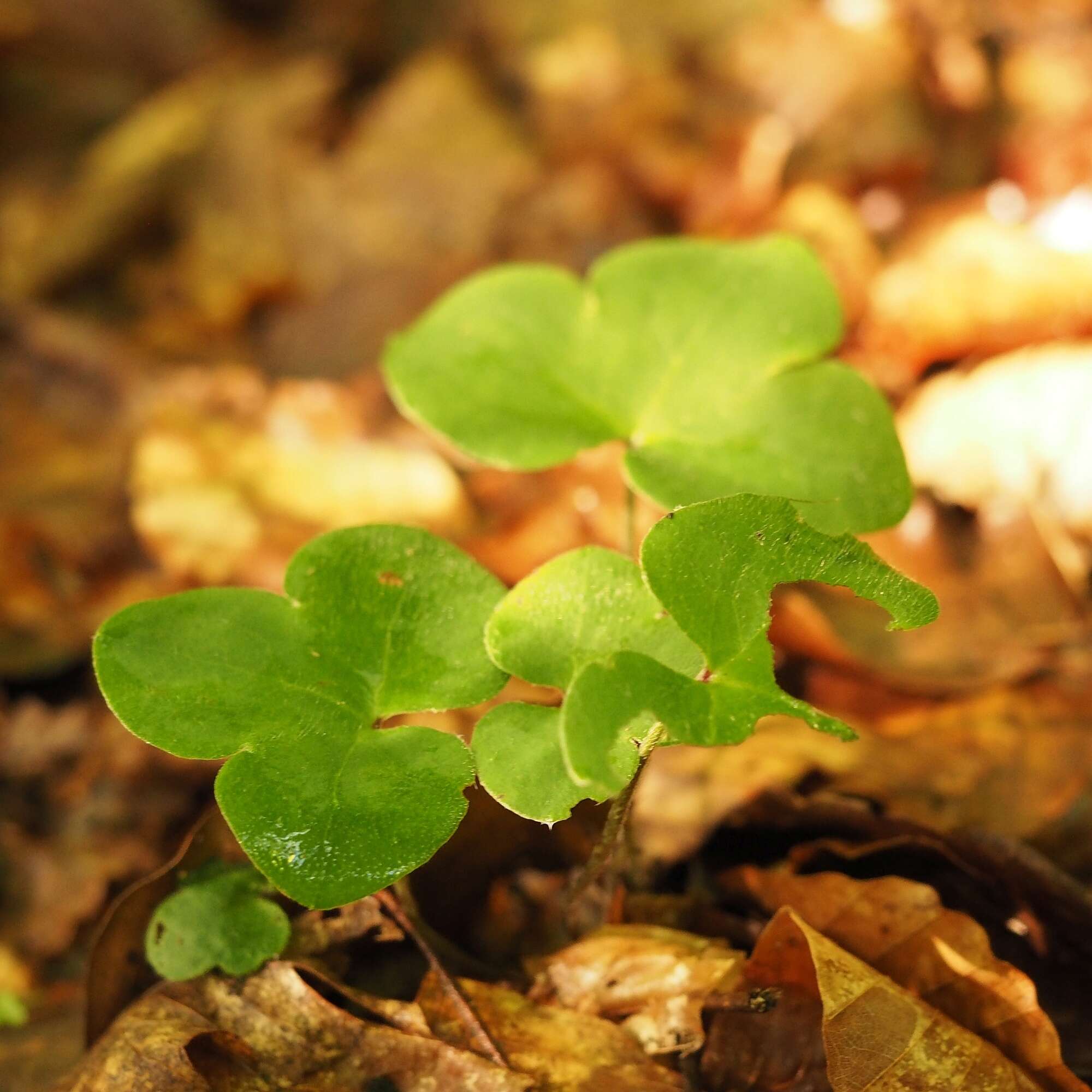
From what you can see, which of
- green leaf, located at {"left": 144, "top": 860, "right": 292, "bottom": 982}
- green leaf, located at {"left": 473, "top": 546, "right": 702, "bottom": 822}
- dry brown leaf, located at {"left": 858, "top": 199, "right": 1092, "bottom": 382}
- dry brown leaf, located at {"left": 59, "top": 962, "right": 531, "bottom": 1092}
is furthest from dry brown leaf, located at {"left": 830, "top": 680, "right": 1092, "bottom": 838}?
dry brown leaf, located at {"left": 858, "top": 199, "right": 1092, "bottom": 382}

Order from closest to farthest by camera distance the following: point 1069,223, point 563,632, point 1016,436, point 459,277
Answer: point 563,632 < point 1016,436 < point 1069,223 < point 459,277

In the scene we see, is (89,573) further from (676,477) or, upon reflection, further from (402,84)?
(402,84)

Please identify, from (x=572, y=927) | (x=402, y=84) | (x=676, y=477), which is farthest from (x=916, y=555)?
(x=402, y=84)

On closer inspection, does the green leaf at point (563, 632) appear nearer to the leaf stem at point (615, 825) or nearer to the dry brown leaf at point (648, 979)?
the leaf stem at point (615, 825)

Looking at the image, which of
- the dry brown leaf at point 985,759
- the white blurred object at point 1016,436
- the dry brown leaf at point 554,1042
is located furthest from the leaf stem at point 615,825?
the white blurred object at point 1016,436

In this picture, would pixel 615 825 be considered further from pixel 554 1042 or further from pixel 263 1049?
pixel 263 1049

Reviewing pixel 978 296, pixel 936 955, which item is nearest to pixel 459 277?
pixel 978 296
